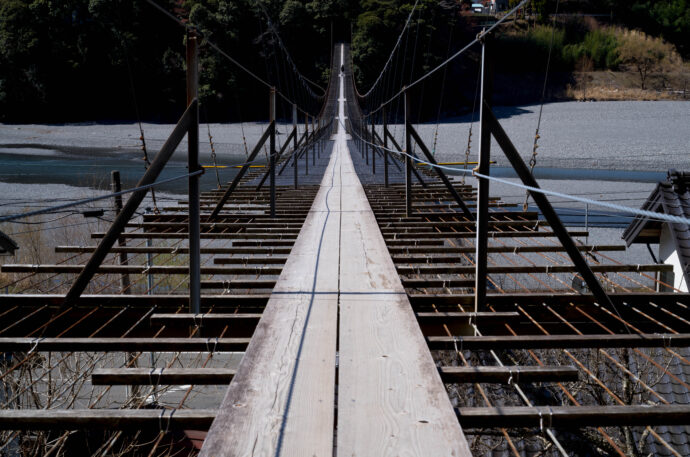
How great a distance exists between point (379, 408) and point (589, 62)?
3376 centimetres

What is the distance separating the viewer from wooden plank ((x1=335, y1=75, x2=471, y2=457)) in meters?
1.16

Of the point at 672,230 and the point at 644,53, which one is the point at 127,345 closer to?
the point at 672,230

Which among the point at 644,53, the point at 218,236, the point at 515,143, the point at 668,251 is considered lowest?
the point at 668,251

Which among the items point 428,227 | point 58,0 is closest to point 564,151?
point 428,227

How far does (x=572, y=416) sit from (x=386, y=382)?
455 millimetres

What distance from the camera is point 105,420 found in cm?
129

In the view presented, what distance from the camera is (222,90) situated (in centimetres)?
2794

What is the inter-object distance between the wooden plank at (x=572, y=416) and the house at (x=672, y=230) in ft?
13.7

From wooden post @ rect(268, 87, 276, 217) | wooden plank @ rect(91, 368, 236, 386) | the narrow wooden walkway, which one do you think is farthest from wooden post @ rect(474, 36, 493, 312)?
wooden post @ rect(268, 87, 276, 217)

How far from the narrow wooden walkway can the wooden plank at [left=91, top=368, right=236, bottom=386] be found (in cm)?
9

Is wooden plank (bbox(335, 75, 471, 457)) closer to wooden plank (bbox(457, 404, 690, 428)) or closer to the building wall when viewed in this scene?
wooden plank (bbox(457, 404, 690, 428))

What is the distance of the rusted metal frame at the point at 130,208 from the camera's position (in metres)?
1.97

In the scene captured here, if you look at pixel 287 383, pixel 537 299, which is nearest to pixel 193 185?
pixel 287 383

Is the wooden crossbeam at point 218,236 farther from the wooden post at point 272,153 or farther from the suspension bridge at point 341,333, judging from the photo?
the wooden post at point 272,153
